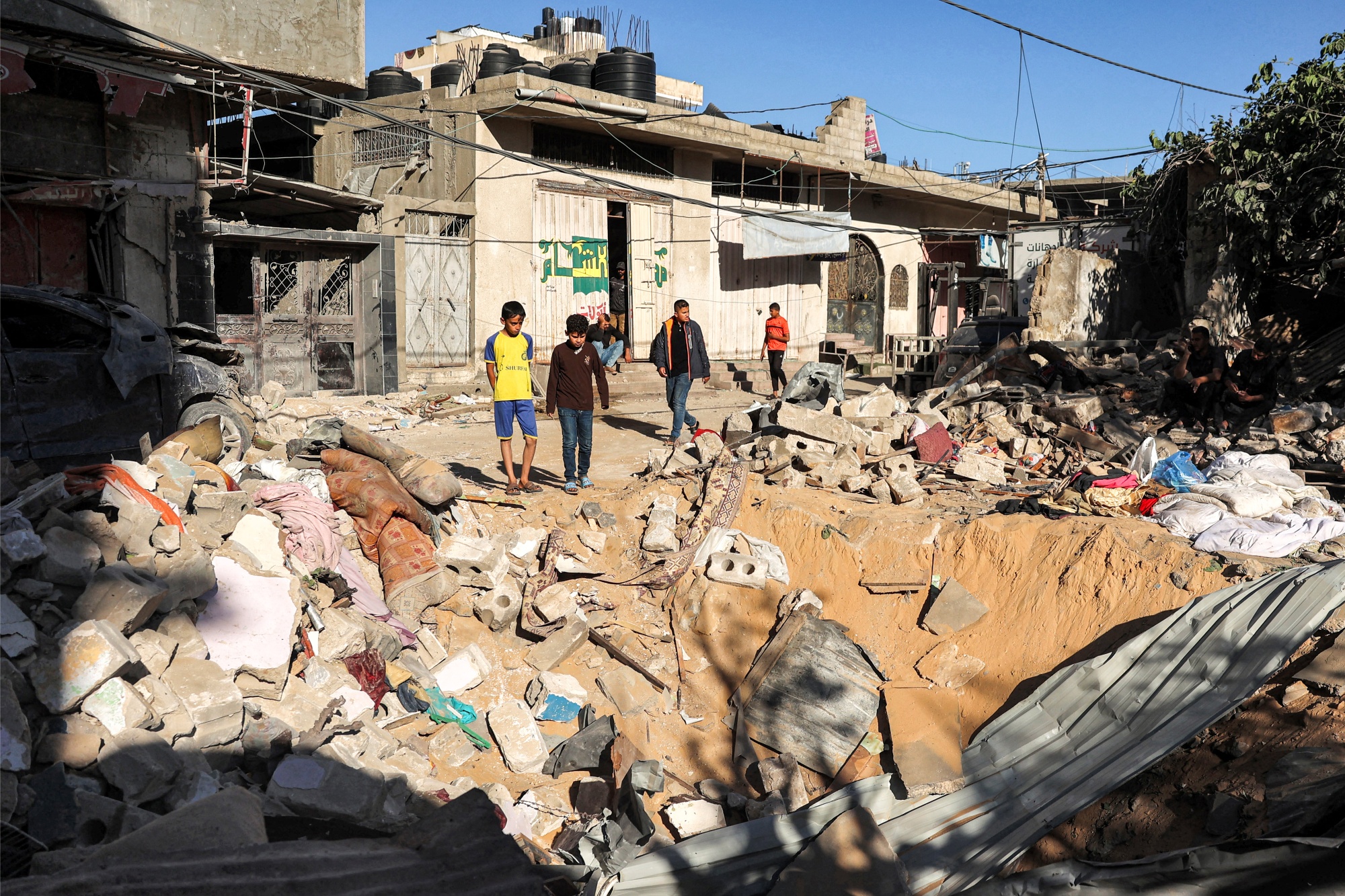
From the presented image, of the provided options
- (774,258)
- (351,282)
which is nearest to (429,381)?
(351,282)

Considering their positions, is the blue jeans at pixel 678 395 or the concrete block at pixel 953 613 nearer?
the concrete block at pixel 953 613

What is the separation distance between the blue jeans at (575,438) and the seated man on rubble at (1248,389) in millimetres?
7199

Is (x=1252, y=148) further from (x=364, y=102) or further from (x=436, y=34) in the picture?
(x=436, y=34)

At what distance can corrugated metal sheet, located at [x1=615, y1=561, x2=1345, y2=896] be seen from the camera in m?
4.93

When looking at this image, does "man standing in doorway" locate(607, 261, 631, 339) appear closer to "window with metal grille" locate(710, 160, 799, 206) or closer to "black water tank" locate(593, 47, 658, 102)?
"window with metal grille" locate(710, 160, 799, 206)

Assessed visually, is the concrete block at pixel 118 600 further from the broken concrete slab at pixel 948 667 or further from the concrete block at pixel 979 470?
the concrete block at pixel 979 470

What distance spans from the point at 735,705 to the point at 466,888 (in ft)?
12.8

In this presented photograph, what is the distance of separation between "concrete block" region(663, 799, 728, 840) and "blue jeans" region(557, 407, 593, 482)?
11.5 feet

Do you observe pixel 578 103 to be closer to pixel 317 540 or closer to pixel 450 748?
pixel 317 540

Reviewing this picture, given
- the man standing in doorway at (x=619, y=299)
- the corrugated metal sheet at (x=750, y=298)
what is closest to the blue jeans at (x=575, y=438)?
the man standing in doorway at (x=619, y=299)

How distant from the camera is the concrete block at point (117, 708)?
4230 millimetres

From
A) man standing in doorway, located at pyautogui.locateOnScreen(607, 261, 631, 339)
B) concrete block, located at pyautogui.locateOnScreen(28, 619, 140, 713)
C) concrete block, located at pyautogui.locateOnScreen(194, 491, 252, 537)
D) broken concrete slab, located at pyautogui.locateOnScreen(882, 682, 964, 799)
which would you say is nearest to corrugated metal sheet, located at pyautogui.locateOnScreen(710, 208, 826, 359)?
man standing in doorway, located at pyautogui.locateOnScreen(607, 261, 631, 339)

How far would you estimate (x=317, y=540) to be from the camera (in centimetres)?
680

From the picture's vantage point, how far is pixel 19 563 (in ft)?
15.2
